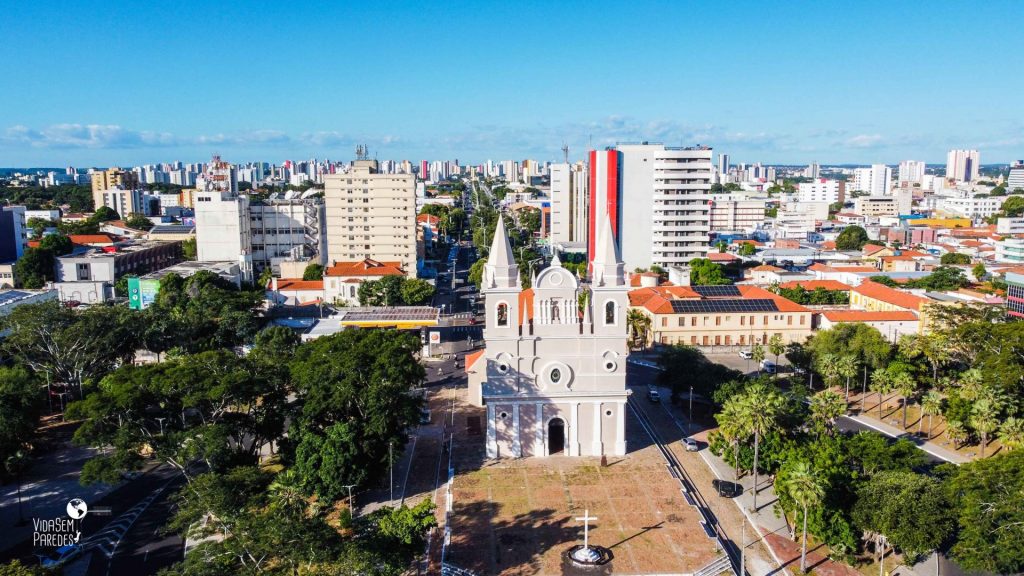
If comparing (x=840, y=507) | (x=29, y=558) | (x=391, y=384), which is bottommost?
(x=29, y=558)

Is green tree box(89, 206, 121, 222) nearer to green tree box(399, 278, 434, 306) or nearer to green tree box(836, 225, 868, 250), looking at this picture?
green tree box(399, 278, 434, 306)

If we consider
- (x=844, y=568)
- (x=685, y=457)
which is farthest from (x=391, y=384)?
(x=844, y=568)

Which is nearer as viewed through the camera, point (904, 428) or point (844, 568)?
point (844, 568)

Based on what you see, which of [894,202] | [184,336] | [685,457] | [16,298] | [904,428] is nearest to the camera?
[685,457]

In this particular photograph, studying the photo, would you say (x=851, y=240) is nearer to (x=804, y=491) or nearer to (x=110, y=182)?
(x=804, y=491)

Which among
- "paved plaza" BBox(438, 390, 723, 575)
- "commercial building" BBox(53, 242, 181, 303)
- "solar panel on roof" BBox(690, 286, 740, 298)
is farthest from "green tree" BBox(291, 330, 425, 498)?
"commercial building" BBox(53, 242, 181, 303)

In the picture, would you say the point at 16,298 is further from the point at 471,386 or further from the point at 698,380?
the point at 698,380
